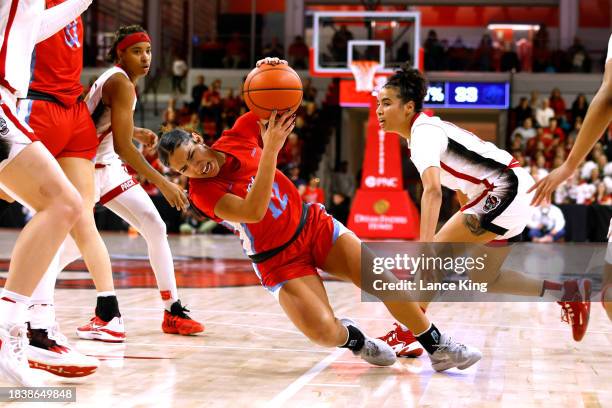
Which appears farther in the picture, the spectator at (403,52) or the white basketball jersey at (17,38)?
the spectator at (403,52)

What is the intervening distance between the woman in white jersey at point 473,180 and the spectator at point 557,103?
1654 centimetres

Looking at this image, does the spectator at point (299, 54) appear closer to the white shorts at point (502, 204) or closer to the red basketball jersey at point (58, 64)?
the white shorts at point (502, 204)

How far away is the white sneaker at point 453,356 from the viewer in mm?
4438

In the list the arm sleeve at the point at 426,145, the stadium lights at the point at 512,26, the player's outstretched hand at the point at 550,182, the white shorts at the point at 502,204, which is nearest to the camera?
the player's outstretched hand at the point at 550,182

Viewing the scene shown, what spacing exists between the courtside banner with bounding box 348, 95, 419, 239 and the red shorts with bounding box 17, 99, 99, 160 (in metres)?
11.8

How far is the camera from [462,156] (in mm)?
5273

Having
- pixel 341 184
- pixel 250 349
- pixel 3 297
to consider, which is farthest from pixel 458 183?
pixel 341 184

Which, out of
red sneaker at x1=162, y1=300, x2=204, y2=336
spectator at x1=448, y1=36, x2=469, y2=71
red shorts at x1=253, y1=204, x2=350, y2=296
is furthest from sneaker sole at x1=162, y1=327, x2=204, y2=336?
spectator at x1=448, y1=36, x2=469, y2=71

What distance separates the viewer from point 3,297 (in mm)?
3711

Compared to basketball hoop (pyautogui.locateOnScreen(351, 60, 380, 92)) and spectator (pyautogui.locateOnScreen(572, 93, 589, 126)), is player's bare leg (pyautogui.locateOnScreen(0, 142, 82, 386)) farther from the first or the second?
spectator (pyautogui.locateOnScreen(572, 93, 589, 126))

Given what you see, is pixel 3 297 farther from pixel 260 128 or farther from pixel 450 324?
pixel 450 324

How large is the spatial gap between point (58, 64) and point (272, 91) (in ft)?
3.79

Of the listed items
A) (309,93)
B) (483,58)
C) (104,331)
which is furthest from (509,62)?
(104,331)

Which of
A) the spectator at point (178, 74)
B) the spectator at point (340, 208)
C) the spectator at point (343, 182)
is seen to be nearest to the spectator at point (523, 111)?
the spectator at point (343, 182)
